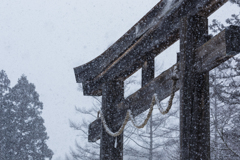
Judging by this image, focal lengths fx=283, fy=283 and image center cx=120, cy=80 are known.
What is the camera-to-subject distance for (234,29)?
7.72ft

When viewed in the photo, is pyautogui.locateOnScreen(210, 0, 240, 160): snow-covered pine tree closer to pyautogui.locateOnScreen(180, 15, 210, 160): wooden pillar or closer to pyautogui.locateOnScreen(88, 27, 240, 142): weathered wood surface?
pyautogui.locateOnScreen(88, 27, 240, 142): weathered wood surface

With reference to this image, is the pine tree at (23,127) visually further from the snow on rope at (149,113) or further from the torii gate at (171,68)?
the snow on rope at (149,113)

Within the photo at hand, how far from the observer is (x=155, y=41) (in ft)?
11.8

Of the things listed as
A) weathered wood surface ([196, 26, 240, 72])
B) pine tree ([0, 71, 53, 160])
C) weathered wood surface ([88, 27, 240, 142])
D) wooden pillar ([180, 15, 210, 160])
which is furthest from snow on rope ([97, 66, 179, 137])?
pine tree ([0, 71, 53, 160])

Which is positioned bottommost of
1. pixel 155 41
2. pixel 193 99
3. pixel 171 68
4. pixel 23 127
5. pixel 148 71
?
pixel 193 99

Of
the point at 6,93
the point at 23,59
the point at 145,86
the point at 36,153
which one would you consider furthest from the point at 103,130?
the point at 23,59

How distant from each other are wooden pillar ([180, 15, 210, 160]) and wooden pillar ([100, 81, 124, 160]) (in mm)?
2120

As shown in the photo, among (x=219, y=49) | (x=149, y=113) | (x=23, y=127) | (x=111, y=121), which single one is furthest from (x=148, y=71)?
(x=23, y=127)

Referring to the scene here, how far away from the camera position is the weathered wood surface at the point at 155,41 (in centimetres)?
295

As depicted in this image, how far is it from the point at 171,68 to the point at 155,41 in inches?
19.0

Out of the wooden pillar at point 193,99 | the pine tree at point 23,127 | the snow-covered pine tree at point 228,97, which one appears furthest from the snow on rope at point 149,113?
the pine tree at point 23,127

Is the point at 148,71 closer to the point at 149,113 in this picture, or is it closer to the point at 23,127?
the point at 149,113

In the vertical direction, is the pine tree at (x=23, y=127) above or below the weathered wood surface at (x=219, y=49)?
above

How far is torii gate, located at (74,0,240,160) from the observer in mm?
2691
